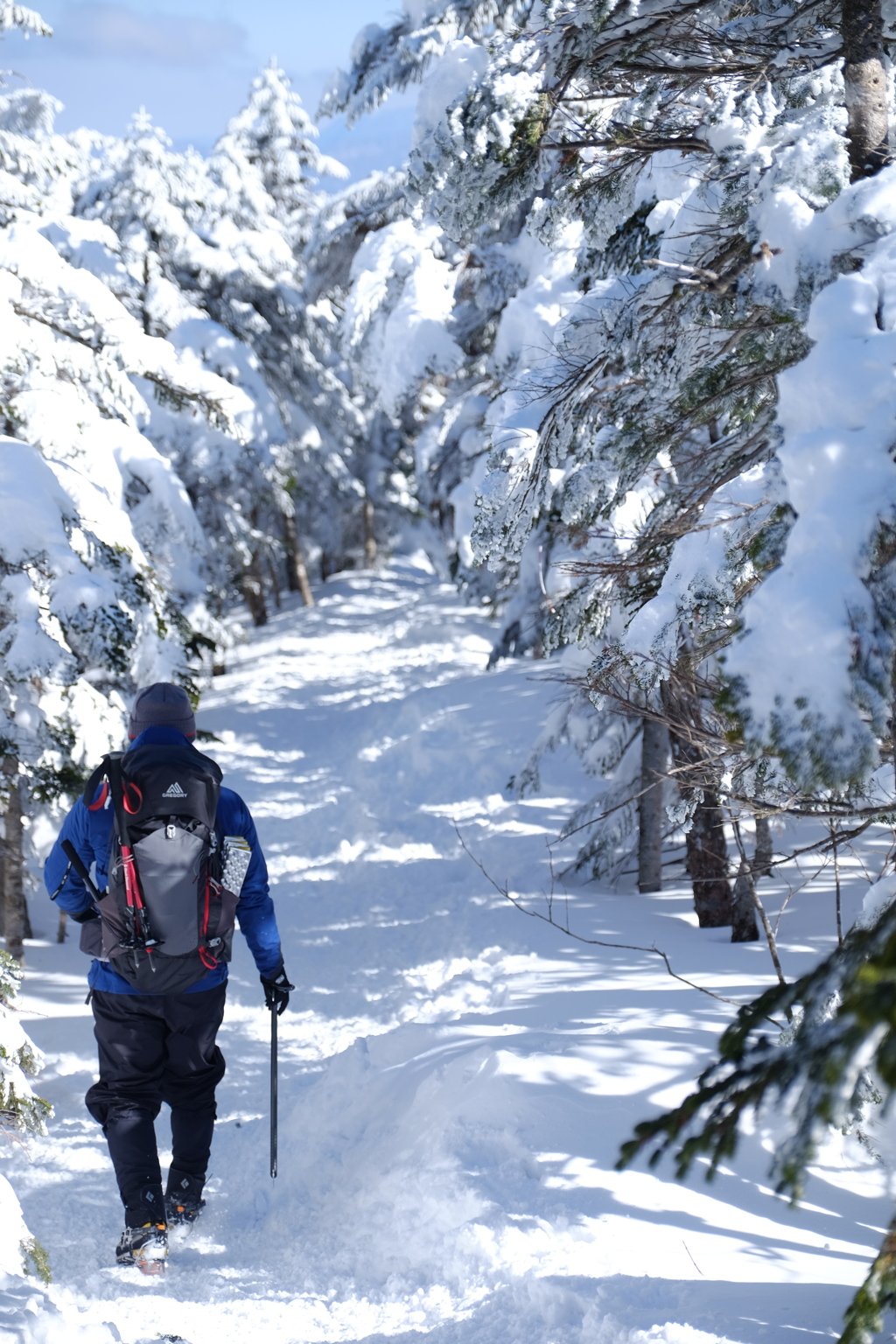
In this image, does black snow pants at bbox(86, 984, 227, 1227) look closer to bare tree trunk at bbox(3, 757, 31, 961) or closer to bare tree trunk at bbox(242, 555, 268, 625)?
bare tree trunk at bbox(3, 757, 31, 961)

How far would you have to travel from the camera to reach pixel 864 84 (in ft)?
12.6

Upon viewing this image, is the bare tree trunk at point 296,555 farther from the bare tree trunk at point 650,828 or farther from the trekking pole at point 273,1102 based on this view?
the trekking pole at point 273,1102

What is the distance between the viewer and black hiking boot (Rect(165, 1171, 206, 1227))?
4.31 m

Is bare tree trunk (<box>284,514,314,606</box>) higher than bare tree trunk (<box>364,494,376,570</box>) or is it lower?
lower

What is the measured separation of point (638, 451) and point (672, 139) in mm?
1354

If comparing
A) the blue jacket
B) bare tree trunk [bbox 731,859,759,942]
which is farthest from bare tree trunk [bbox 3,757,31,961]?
bare tree trunk [bbox 731,859,759,942]

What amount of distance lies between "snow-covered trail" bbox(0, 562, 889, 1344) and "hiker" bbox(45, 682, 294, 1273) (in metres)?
0.41

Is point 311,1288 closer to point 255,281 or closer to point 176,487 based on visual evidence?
point 176,487

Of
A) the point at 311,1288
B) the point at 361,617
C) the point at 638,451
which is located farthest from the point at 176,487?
the point at 361,617

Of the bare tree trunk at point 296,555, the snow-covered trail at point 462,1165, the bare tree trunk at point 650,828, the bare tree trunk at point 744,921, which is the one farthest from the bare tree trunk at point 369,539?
the bare tree trunk at point 744,921

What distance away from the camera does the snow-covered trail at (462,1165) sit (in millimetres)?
3455

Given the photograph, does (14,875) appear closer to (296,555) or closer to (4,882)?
(4,882)

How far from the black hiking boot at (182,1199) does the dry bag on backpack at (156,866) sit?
954mm

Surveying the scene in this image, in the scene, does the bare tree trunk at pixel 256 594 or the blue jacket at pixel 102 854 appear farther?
the bare tree trunk at pixel 256 594
